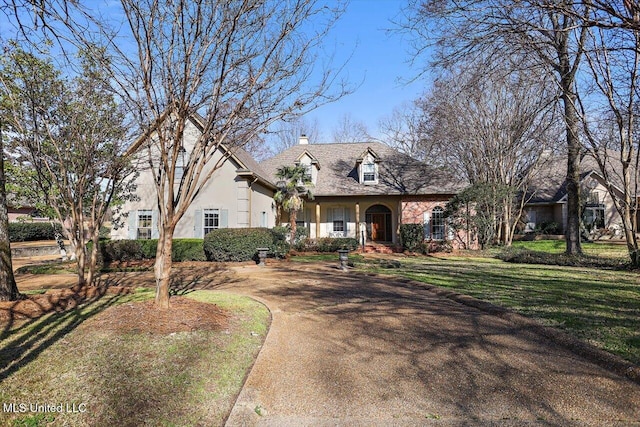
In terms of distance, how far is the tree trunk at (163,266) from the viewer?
212 inches

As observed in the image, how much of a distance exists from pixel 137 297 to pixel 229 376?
4480mm

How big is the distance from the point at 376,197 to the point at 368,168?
186 cm

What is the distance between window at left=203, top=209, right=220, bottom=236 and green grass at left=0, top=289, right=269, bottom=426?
11.0m

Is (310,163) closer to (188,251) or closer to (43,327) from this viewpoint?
(188,251)

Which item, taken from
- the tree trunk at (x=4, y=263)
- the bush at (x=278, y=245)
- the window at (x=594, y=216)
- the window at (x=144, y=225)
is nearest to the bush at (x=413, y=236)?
the bush at (x=278, y=245)

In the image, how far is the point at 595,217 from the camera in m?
26.1

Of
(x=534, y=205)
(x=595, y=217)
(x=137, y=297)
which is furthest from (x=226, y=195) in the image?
(x=595, y=217)

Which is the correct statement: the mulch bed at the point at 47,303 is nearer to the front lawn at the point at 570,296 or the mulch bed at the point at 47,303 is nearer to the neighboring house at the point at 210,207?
the front lawn at the point at 570,296

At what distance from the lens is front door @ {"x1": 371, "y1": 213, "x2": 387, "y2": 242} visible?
21750mm

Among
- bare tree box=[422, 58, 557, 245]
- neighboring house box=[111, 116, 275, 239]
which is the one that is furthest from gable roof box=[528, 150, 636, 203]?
neighboring house box=[111, 116, 275, 239]

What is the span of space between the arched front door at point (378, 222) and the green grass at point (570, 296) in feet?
31.8

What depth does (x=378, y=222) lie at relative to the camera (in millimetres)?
21859

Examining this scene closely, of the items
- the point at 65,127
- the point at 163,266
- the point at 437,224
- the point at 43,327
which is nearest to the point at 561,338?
the point at 163,266

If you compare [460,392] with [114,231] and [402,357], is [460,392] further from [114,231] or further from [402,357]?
[114,231]
